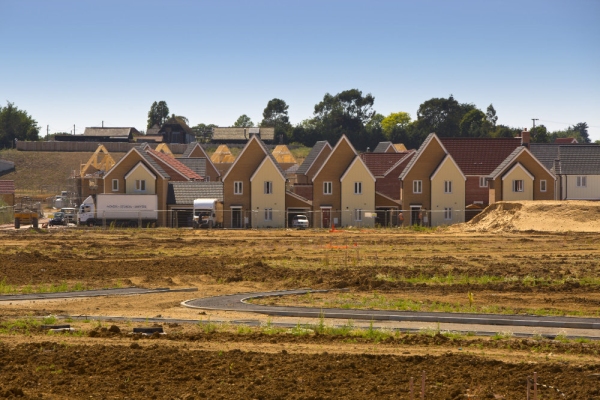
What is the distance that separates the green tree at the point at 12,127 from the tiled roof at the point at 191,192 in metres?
89.1

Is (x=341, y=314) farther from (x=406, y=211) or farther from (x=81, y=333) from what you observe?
(x=406, y=211)

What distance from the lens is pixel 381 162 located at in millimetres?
84438

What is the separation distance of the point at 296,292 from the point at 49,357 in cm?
1153

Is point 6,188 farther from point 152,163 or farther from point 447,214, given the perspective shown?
point 447,214

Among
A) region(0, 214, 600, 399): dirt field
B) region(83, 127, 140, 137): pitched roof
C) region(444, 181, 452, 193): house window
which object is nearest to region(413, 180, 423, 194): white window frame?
region(444, 181, 452, 193): house window

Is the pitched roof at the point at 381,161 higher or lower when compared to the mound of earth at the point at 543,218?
higher

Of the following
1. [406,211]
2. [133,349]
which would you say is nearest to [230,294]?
[133,349]

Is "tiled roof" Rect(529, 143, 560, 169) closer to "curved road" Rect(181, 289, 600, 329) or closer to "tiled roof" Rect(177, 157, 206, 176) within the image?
"tiled roof" Rect(177, 157, 206, 176)

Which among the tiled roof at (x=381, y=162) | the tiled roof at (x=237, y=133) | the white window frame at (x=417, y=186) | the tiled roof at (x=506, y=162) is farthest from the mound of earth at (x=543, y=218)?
the tiled roof at (x=237, y=133)

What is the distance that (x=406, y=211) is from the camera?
235 feet

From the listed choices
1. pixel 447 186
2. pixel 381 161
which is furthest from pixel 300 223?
pixel 381 161

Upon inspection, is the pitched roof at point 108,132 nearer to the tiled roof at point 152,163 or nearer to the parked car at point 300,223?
the tiled roof at point 152,163

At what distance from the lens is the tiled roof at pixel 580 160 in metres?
74.9

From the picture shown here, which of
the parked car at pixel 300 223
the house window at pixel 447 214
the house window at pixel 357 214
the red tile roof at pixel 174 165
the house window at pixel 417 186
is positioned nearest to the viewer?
the parked car at pixel 300 223
